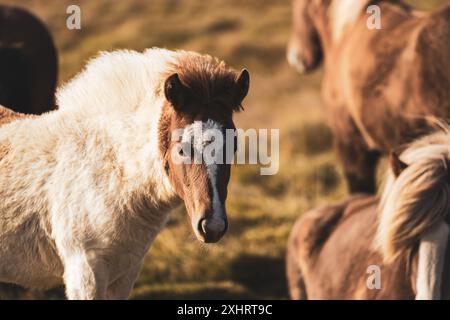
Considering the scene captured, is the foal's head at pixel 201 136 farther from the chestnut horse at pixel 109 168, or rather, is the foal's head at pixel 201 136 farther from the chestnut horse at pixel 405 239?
the chestnut horse at pixel 405 239

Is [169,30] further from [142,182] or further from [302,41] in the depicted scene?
[142,182]

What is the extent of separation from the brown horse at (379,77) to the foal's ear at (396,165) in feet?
4.70

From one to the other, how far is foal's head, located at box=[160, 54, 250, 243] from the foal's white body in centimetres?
15

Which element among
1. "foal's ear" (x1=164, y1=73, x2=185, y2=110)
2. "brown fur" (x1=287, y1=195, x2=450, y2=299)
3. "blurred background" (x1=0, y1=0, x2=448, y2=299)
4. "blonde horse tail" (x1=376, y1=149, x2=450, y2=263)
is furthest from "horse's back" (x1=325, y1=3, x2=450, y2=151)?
"foal's ear" (x1=164, y1=73, x2=185, y2=110)

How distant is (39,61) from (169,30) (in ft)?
60.6

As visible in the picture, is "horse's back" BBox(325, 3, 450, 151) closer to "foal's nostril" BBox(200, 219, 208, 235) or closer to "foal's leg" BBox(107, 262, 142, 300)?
A: "foal's leg" BBox(107, 262, 142, 300)

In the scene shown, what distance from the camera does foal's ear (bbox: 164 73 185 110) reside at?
4.05 m

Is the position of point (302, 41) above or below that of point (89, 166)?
above

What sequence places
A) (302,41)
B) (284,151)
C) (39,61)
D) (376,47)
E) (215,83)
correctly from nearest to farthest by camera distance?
(215,83), (39,61), (376,47), (302,41), (284,151)

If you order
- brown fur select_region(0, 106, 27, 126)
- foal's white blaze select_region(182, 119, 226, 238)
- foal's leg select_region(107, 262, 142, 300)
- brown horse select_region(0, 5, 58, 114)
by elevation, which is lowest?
foal's leg select_region(107, 262, 142, 300)

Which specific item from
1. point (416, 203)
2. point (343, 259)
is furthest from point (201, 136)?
point (343, 259)

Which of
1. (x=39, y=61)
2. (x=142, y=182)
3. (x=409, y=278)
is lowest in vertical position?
(x=409, y=278)
